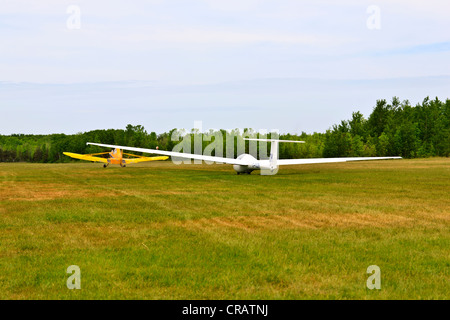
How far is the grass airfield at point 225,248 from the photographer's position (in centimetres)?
750

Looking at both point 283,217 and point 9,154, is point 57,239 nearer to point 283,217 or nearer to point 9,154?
point 283,217

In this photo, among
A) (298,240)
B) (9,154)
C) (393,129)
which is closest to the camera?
(298,240)

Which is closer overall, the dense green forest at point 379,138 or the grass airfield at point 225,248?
the grass airfield at point 225,248

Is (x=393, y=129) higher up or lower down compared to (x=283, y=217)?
higher up

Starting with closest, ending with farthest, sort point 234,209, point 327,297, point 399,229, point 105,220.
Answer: point 327,297 → point 399,229 → point 105,220 → point 234,209

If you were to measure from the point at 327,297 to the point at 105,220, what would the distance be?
9.75 metres

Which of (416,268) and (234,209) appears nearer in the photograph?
(416,268)

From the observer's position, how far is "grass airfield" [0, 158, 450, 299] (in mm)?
7500

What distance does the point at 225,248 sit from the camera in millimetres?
10531

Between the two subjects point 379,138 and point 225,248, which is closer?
point 225,248

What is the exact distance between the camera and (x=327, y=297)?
7059 mm

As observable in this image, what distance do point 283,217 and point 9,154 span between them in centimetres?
20620

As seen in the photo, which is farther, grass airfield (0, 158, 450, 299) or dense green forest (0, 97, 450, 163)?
dense green forest (0, 97, 450, 163)
